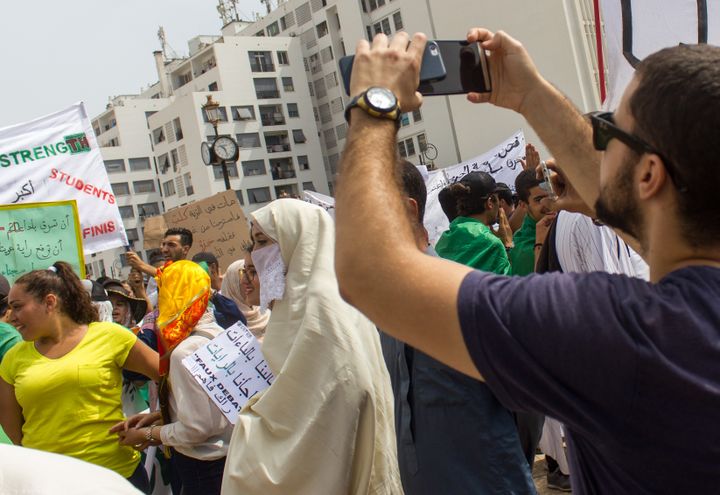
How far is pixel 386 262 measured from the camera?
1.27 meters

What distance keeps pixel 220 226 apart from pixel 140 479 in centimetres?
576

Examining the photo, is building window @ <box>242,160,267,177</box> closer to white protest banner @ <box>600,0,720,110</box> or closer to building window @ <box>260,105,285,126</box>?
building window @ <box>260,105,285,126</box>

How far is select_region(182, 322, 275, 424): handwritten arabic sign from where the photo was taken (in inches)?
135

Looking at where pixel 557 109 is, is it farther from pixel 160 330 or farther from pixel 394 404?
pixel 160 330

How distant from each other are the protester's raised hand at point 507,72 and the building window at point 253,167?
230 ft

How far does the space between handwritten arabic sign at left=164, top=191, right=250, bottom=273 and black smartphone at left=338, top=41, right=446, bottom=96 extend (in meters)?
7.89

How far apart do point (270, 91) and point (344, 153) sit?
74.4 metres

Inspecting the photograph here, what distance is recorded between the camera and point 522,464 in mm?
2488

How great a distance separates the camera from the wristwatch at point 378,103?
1370 mm

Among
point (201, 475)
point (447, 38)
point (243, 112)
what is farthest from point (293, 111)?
point (201, 475)

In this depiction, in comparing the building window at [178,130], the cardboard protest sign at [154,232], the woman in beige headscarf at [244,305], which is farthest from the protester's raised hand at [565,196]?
the building window at [178,130]

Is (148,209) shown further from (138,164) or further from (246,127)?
(246,127)

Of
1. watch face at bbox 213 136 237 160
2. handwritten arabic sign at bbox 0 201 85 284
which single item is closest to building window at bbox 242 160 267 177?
watch face at bbox 213 136 237 160

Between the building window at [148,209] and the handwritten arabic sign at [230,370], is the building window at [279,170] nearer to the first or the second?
the building window at [148,209]
